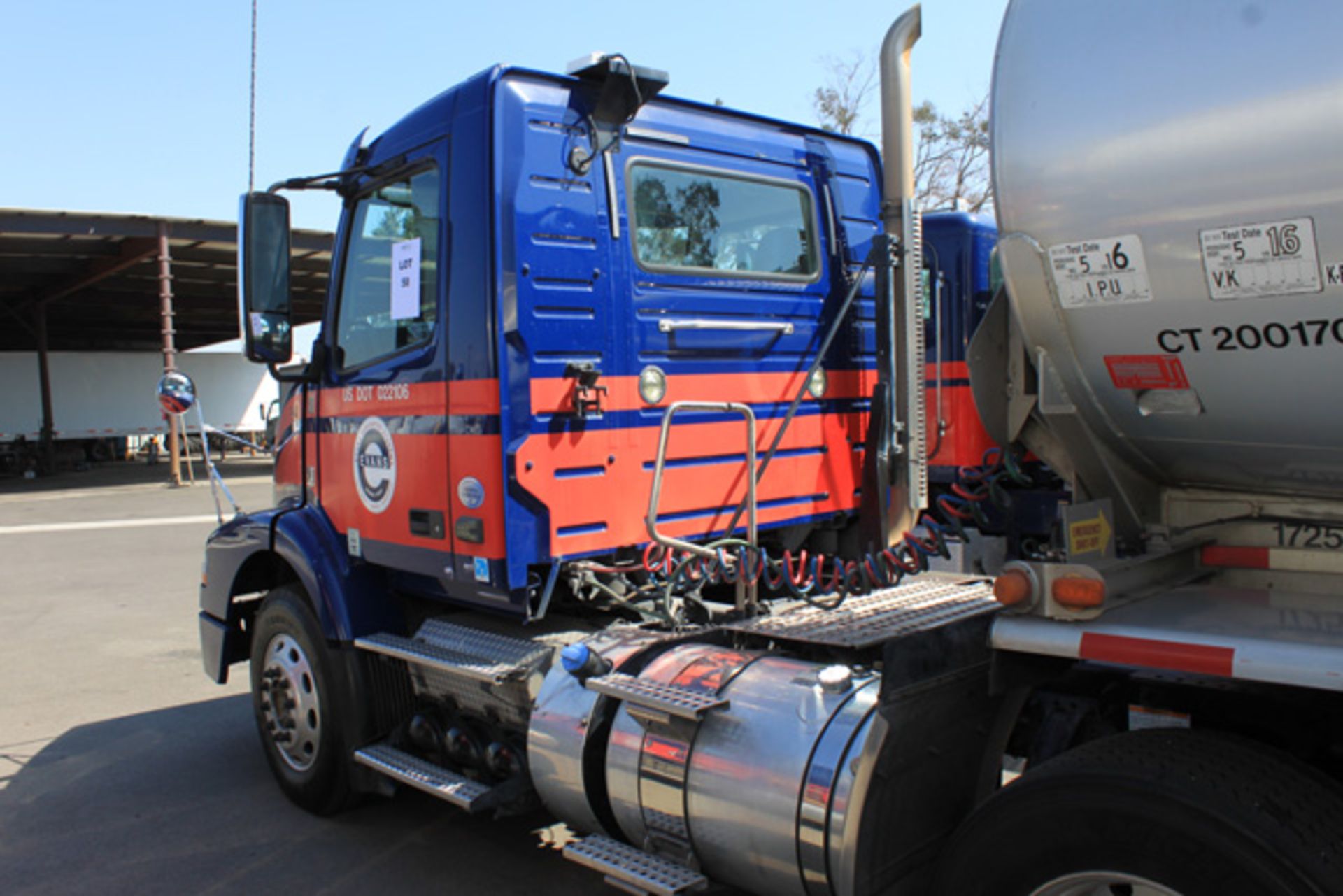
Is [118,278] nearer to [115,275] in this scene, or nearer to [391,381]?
[115,275]

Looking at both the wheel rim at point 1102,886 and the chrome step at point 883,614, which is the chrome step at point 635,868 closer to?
the chrome step at point 883,614

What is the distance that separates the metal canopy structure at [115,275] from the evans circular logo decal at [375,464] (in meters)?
11.8

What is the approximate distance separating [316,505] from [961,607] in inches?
115

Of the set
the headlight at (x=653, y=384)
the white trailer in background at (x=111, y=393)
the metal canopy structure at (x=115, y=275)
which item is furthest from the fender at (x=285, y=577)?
the white trailer in background at (x=111, y=393)

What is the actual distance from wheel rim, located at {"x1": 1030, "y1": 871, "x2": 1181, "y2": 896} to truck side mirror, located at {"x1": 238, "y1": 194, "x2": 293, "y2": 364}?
3.66 meters

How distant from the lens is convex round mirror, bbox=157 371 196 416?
15.8 ft

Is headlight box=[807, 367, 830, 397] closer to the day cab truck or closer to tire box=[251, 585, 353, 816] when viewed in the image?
the day cab truck

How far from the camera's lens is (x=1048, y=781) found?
2.22 metres

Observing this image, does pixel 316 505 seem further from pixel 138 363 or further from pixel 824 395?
pixel 138 363

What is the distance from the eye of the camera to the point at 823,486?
14.8 feet

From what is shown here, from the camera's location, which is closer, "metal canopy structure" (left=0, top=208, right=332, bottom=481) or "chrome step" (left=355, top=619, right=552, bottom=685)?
"chrome step" (left=355, top=619, right=552, bottom=685)

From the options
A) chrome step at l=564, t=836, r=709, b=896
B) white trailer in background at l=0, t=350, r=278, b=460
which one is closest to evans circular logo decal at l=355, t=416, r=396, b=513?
chrome step at l=564, t=836, r=709, b=896

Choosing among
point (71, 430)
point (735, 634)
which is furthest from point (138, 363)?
point (735, 634)

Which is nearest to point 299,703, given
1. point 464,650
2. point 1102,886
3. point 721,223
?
point 464,650
